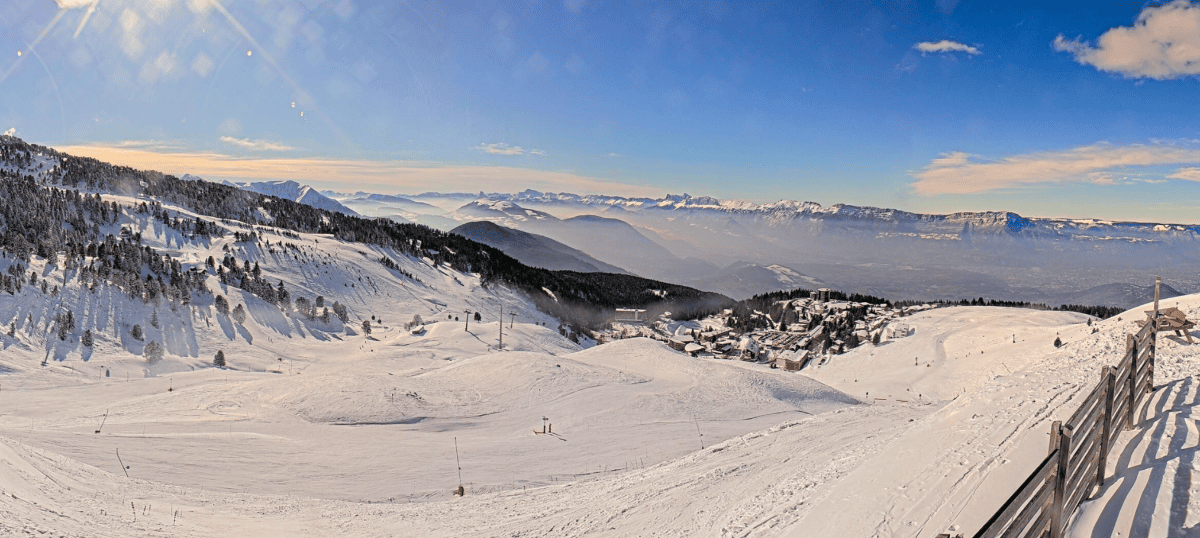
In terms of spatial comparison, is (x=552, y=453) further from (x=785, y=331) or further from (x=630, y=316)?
(x=630, y=316)

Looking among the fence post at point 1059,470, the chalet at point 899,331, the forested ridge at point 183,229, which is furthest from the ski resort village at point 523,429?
the chalet at point 899,331

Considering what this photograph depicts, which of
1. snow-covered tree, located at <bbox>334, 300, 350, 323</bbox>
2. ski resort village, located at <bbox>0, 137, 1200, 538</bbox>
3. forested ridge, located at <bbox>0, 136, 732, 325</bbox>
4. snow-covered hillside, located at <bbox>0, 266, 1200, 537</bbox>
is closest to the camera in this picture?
ski resort village, located at <bbox>0, 137, 1200, 538</bbox>

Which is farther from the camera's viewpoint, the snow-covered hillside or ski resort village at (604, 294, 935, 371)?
ski resort village at (604, 294, 935, 371)

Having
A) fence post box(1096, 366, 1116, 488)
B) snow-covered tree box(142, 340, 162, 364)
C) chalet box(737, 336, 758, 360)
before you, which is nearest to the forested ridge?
snow-covered tree box(142, 340, 162, 364)

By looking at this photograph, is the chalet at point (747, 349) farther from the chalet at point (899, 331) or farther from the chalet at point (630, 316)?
the chalet at point (630, 316)

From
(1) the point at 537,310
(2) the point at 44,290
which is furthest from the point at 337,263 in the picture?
(2) the point at 44,290

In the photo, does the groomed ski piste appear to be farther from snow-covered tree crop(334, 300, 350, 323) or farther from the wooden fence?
snow-covered tree crop(334, 300, 350, 323)
